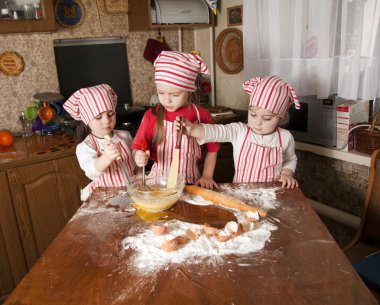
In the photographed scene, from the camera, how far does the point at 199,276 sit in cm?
75

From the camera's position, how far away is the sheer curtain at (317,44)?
1530 mm

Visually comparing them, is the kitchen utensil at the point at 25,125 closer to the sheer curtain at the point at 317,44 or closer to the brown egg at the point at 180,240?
the sheer curtain at the point at 317,44

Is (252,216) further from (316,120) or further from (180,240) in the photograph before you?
(316,120)

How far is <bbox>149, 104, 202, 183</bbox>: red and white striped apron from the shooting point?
1392 mm

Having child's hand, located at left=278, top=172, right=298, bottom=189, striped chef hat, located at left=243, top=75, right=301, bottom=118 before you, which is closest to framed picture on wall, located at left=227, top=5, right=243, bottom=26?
striped chef hat, located at left=243, top=75, right=301, bottom=118

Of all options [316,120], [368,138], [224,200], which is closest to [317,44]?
[316,120]

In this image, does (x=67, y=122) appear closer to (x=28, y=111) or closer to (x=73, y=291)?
(x=28, y=111)

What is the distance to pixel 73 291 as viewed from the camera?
2.35 ft

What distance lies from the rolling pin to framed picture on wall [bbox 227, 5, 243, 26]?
1.56 meters

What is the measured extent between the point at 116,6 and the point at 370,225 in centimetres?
197

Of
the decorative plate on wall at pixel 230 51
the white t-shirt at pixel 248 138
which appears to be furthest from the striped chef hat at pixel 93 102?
the decorative plate on wall at pixel 230 51

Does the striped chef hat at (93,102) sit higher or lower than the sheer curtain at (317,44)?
lower

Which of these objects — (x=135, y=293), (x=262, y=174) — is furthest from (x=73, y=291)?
(x=262, y=174)

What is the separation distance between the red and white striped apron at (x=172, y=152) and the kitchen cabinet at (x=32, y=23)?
3.35 feet
